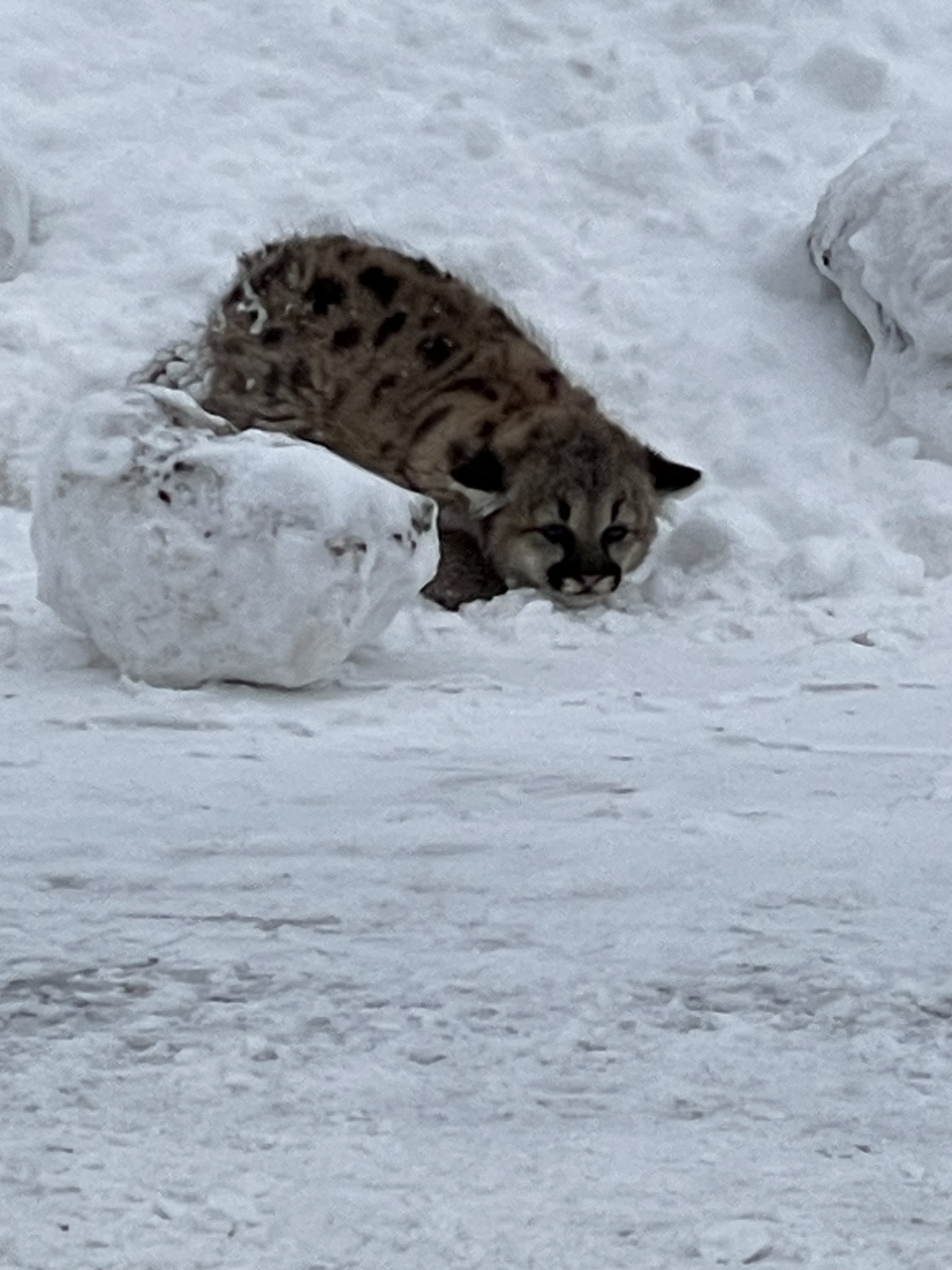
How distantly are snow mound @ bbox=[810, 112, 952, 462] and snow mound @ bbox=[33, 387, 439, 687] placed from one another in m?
2.94

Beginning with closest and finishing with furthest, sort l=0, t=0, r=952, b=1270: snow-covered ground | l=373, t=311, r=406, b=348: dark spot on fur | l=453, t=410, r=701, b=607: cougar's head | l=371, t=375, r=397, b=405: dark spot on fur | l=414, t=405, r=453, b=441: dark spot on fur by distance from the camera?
1. l=0, t=0, r=952, b=1270: snow-covered ground
2. l=453, t=410, r=701, b=607: cougar's head
3. l=414, t=405, r=453, b=441: dark spot on fur
4. l=371, t=375, r=397, b=405: dark spot on fur
5. l=373, t=311, r=406, b=348: dark spot on fur

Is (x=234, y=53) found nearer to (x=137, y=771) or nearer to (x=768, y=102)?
(x=768, y=102)

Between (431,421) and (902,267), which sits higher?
(902,267)

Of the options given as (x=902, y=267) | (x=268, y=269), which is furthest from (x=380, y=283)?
(x=902, y=267)

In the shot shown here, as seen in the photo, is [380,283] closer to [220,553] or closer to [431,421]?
[431,421]

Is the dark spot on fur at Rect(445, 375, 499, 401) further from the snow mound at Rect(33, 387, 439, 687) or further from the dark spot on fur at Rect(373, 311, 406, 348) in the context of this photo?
the snow mound at Rect(33, 387, 439, 687)

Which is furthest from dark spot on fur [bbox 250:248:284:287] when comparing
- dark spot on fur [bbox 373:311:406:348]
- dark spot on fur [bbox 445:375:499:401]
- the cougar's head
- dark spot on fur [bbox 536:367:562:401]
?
the cougar's head

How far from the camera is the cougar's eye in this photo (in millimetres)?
7539

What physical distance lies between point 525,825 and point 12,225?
5.21 m

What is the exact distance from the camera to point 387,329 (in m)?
8.32

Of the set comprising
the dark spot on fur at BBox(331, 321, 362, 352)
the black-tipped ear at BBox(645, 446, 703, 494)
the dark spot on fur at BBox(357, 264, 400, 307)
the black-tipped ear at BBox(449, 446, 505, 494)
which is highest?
the dark spot on fur at BBox(357, 264, 400, 307)

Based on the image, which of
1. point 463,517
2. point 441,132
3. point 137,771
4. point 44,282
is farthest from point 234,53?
point 137,771

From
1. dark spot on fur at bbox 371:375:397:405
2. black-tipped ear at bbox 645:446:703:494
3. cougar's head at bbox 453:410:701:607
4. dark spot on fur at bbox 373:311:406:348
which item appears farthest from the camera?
dark spot on fur at bbox 373:311:406:348

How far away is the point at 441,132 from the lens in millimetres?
10383
